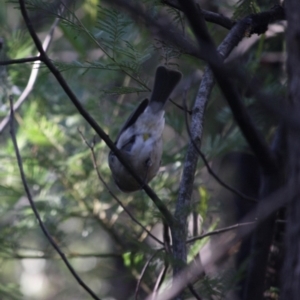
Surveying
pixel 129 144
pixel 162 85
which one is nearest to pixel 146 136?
pixel 129 144

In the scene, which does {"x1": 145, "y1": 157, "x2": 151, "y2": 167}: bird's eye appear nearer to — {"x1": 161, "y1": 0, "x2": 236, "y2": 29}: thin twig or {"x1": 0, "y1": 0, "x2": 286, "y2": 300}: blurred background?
{"x1": 0, "y1": 0, "x2": 286, "y2": 300}: blurred background

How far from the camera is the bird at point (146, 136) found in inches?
169

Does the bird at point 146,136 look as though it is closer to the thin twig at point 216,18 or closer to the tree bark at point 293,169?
the thin twig at point 216,18

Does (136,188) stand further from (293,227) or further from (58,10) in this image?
(293,227)

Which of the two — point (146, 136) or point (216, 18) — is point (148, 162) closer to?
point (146, 136)

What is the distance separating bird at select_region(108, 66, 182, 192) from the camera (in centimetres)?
428

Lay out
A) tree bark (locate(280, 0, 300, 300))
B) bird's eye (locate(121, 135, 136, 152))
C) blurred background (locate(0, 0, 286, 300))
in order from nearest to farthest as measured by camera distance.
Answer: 1. tree bark (locate(280, 0, 300, 300))
2. bird's eye (locate(121, 135, 136, 152))
3. blurred background (locate(0, 0, 286, 300))

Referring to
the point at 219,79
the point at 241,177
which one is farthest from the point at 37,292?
the point at 219,79

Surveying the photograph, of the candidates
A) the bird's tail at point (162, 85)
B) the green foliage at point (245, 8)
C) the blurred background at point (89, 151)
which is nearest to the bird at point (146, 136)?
the bird's tail at point (162, 85)

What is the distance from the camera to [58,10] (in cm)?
283

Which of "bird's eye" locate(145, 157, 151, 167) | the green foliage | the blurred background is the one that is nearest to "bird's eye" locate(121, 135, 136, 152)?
"bird's eye" locate(145, 157, 151, 167)

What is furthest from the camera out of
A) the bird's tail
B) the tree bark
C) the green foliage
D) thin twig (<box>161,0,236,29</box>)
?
the bird's tail

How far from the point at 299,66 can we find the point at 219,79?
0.27 meters

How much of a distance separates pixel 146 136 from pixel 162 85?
0.36 meters
